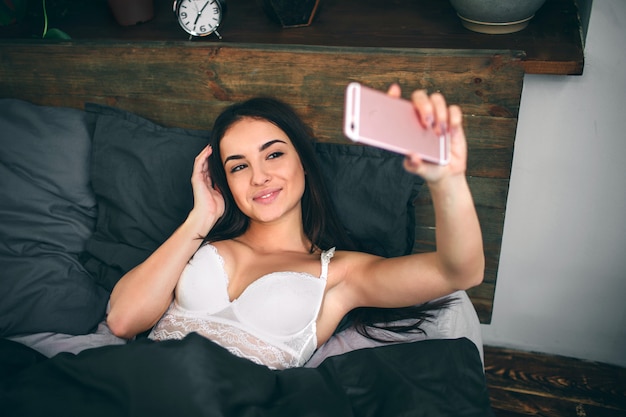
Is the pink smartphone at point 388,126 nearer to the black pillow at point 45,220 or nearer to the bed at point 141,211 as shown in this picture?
the bed at point 141,211

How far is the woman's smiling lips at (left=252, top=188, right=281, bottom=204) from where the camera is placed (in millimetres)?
1482

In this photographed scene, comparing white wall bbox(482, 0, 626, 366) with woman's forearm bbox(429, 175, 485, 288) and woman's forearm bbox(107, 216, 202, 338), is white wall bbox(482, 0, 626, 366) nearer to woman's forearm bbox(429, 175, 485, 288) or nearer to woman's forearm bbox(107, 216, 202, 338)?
woman's forearm bbox(429, 175, 485, 288)

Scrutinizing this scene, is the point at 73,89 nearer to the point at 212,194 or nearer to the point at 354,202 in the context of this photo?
the point at 212,194

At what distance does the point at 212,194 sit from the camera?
1.65 m

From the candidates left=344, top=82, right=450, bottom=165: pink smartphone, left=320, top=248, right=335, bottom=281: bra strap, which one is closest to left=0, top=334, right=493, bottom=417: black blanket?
left=320, top=248, right=335, bottom=281: bra strap

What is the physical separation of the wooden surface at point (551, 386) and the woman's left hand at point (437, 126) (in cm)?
127

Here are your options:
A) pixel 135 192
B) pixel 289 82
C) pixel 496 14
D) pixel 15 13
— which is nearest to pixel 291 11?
pixel 289 82

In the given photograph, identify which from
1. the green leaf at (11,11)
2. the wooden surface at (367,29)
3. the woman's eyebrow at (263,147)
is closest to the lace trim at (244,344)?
the woman's eyebrow at (263,147)

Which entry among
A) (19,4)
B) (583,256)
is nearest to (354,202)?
(583,256)

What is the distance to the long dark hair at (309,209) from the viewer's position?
1.57 metres

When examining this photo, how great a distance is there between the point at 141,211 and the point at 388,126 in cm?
107

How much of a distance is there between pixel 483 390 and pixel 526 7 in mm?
980

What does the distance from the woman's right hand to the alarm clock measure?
0.38m

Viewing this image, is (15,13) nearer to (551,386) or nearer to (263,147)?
(263,147)
